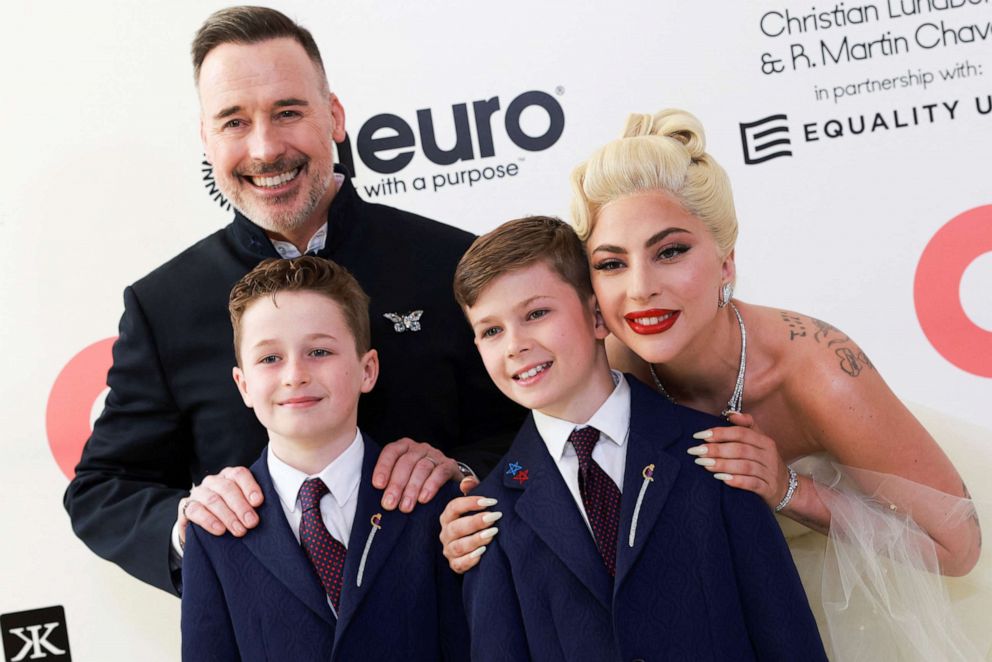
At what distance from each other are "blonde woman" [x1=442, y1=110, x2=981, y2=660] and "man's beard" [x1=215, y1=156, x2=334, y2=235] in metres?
0.69

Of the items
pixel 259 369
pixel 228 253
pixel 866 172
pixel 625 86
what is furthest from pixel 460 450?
pixel 866 172

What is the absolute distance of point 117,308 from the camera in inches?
125

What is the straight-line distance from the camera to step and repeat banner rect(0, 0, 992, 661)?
3027 mm

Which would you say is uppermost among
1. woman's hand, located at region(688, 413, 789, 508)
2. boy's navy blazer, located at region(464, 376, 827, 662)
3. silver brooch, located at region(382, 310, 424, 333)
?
A: silver brooch, located at region(382, 310, 424, 333)

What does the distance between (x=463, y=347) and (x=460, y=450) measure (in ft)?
0.82

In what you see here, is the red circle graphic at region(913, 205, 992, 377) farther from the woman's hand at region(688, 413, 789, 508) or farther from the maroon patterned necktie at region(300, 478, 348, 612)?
the maroon patterned necktie at region(300, 478, 348, 612)

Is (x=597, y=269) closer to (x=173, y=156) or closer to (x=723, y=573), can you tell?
(x=723, y=573)

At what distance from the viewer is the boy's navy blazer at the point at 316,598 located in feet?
6.44

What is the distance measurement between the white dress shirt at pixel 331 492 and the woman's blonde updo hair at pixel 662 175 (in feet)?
2.27

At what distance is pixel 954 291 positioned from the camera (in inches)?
120

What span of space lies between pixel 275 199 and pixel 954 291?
6.53ft

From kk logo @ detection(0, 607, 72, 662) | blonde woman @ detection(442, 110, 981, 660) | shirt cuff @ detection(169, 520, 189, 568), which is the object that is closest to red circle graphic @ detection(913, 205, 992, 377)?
blonde woman @ detection(442, 110, 981, 660)

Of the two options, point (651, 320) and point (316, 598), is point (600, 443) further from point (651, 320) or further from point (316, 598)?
point (316, 598)

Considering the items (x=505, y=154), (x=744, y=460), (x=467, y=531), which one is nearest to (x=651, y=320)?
(x=744, y=460)
